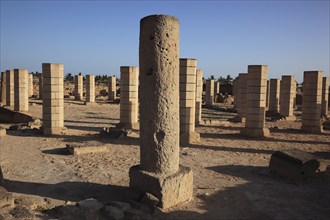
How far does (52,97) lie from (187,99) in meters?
5.73

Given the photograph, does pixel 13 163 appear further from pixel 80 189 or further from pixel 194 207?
pixel 194 207

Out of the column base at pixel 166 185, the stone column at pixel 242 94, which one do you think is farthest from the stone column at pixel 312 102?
the column base at pixel 166 185

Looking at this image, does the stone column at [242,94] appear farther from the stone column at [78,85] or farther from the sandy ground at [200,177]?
the stone column at [78,85]

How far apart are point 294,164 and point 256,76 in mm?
7093

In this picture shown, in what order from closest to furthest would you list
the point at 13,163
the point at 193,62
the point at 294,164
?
the point at 294,164
the point at 13,163
the point at 193,62

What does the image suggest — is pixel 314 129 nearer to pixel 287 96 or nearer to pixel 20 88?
pixel 287 96

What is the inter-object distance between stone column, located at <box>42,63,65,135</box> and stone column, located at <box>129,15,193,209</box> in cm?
844

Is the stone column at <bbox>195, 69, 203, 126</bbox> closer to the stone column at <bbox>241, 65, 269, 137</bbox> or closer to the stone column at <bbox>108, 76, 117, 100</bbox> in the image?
the stone column at <bbox>241, 65, 269, 137</bbox>

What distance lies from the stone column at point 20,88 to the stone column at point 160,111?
15.3 metres

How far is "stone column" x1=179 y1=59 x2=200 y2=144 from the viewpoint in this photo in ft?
40.5

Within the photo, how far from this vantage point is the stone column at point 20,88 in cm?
1892

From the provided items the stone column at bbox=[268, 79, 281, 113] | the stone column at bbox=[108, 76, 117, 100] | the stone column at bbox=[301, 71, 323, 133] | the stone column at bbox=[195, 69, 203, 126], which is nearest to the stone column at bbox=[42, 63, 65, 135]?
the stone column at bbox=[195, 69, 203, 126]

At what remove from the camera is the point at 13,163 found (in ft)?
28.6

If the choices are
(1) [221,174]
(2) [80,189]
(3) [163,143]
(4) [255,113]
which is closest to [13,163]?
(2) [80,189]
